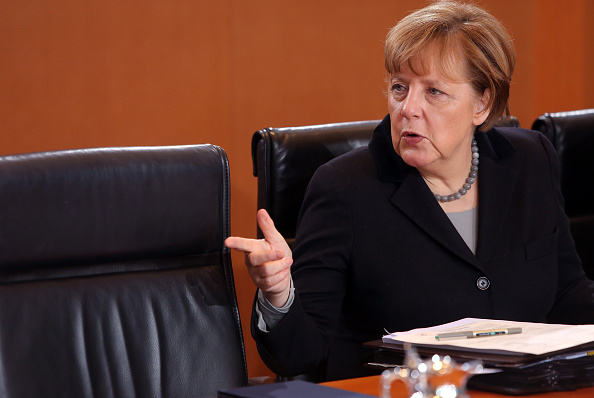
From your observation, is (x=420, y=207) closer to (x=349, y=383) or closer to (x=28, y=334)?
(x=349, y=383)

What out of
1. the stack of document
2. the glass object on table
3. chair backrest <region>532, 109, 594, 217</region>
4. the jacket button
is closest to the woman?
the jacket button

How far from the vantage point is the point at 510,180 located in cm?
183

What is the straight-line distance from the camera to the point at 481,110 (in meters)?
1.81

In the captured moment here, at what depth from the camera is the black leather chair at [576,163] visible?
7.77 feet

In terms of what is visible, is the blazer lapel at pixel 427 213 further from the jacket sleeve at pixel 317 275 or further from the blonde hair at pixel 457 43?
the blonde hair at pixel 457 43

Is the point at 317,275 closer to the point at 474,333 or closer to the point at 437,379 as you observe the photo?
the point at 474,333

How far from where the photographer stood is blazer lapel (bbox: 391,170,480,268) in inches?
65.1

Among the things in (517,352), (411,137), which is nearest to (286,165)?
(411,137)

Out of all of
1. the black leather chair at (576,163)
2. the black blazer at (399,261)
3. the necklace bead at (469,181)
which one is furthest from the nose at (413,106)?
the black leather chair at (576,163)

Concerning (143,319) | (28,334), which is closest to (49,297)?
(28,334)

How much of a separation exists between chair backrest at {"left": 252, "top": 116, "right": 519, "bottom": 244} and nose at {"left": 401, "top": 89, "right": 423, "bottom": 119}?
32 centimetres

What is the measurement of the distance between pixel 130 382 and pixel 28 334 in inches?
8.6

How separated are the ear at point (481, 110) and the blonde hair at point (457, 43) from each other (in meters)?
0.01

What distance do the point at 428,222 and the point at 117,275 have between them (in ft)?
2.20
